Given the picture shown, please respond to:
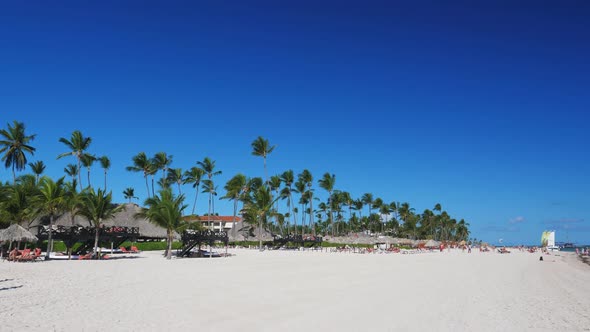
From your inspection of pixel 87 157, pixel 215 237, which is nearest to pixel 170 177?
pixel 87 157

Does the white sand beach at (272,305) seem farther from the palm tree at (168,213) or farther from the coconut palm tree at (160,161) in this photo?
the coconut palm tree at (160,161)

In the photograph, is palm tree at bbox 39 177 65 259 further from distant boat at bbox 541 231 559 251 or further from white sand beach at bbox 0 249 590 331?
distant boat at bbox 541 231 559 251

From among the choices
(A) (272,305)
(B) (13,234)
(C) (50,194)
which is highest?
(C) (50,194)

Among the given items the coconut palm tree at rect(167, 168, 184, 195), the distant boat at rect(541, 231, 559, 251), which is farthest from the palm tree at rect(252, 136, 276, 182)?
the distant boat at rect(541, 231, 559, 251)

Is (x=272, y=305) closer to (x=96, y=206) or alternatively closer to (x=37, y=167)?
(x=96, y=206)

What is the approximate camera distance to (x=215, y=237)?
119 ft

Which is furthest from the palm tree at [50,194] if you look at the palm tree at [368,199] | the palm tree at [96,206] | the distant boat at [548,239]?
the distant boat at [548,239]

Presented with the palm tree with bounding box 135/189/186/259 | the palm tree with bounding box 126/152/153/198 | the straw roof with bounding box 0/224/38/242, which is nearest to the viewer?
the straw roof with bounding box 0/224/38/242

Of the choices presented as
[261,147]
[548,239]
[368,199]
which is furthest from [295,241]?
[548,239]

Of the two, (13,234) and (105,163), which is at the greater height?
(105,163)

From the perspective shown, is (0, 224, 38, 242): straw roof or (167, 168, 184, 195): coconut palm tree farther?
(167, 168, 184, 195): coconut palm tree

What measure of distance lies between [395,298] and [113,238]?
26.1m

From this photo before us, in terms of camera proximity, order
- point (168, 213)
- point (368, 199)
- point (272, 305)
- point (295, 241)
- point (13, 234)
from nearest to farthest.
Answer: point (272, 305)
point (13, 234)
point (168, 213)
point (295, 241)
point (368, 199)

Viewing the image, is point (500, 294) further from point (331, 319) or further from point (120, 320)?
point (120, 320)
